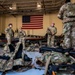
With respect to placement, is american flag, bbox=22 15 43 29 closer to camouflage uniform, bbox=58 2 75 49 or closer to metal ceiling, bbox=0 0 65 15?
metal ceiling, bbox=0 0 65 15

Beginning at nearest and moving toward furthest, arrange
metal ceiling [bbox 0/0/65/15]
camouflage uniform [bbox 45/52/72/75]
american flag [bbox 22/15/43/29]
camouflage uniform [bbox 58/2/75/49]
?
1. camouflage uniform [bbox 45/52/72/75]
2. camouflage uniform [bbox 58/2/75/49]
3. metal ceiling [bbox 0/0/65/15]
4. american flag [bbox 22/15/43/29]

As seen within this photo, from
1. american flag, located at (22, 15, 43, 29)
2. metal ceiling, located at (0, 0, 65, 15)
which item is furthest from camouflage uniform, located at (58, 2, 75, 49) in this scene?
american flag, located at (22, 15, 43, 29)

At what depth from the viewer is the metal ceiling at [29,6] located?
15.1m

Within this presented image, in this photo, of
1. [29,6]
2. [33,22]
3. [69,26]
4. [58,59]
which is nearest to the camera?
[58,59]

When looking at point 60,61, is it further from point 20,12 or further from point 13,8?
point 20,12

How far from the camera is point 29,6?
16891mm

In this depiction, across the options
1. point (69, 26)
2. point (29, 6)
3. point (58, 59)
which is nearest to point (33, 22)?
point (29, 6)

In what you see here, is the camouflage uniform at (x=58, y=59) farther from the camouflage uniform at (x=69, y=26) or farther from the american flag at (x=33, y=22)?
the american flag at (x=33, y=22)

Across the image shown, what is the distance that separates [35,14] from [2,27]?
3678mm

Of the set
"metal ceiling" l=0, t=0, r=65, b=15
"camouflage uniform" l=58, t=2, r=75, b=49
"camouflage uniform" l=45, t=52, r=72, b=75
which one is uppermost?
"metal ceiling" l=0, t=0, r=65, b=15

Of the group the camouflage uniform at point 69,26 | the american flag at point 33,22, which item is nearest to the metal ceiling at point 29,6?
the american flag at point 33,22

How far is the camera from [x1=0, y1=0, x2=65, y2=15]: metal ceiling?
49.7ft

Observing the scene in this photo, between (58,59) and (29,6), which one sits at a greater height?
(29,6)

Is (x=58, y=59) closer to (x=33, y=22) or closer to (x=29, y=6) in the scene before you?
(x=29, y=6)
